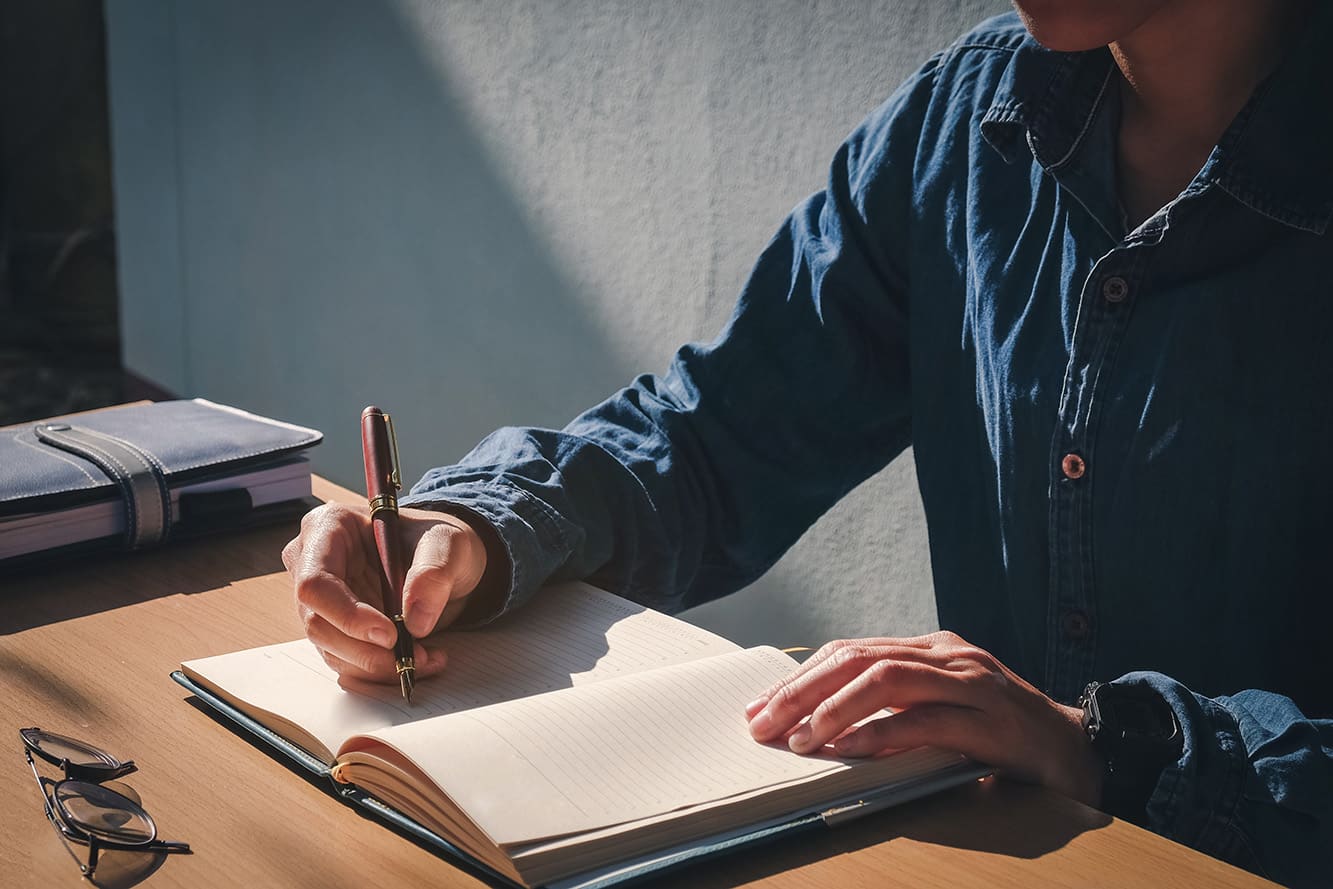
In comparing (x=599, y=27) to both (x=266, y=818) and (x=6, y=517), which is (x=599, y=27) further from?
(x=266, y=818)

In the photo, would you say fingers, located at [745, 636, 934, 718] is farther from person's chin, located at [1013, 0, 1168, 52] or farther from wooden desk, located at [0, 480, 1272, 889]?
person's chin, located at [1013, 0, 1168, 52]

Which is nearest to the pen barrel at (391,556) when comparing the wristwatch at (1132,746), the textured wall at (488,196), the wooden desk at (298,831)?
the wooden desk at (298,831)

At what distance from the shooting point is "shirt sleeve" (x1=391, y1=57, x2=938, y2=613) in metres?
1.35

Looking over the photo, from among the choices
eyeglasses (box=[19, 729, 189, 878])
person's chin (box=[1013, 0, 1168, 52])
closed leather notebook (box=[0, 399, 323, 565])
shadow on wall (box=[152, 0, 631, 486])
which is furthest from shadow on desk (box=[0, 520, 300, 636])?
shadow on wall (box=[152, 0, 631, 486])

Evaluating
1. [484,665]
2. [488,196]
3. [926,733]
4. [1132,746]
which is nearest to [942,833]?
[926,733]

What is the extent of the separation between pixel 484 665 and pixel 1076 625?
0.56 meters

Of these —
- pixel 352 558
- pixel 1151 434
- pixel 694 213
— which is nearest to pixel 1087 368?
pixel 1151 434

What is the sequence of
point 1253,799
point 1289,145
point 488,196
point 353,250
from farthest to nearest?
1. point 353,250
2. point 488,196
3. point 1289,145
4. point 1253,799

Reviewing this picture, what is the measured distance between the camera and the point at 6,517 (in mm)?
1213

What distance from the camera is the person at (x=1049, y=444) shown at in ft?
2.94

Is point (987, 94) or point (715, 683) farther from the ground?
point (987, 94)

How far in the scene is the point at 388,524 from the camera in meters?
1.06

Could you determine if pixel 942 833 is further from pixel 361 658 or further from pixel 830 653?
pixel 361 658

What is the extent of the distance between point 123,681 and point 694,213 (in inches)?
63.1
